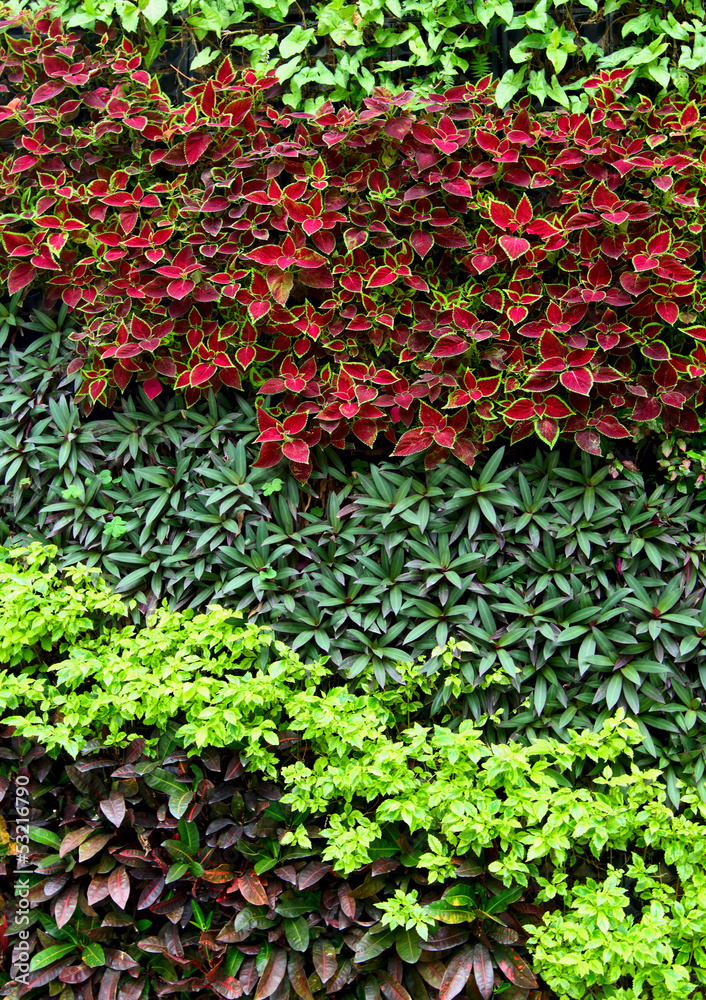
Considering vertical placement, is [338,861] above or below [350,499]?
below

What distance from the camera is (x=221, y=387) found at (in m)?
2.70

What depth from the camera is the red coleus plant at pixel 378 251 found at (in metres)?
2.37

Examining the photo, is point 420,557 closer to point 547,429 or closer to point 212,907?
point 547,429

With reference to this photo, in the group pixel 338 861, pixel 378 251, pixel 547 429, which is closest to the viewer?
pixel 338 861

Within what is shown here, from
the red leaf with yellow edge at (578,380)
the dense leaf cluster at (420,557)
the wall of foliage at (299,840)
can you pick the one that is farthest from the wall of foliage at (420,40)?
the wall of foliage at (299,840)

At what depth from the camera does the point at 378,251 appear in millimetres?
2574

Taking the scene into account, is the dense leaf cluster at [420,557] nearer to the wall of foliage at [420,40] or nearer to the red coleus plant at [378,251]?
the red coleus plant at [378,251]

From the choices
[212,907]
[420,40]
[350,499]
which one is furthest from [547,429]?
[212,907]

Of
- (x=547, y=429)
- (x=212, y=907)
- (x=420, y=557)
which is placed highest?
(x=547, y=429)

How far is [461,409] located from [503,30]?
4.67 ft

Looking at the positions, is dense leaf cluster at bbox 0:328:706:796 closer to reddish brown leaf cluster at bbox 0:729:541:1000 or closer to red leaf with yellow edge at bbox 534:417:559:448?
red leaf with yellow edge at bbox 534:417:559:448

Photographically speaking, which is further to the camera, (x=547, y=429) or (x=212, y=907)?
(x=547, y=429)

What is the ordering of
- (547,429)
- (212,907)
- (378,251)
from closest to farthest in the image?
(212,907) < (547,429) < (378,251)

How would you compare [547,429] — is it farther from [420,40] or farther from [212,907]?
[212,907]
